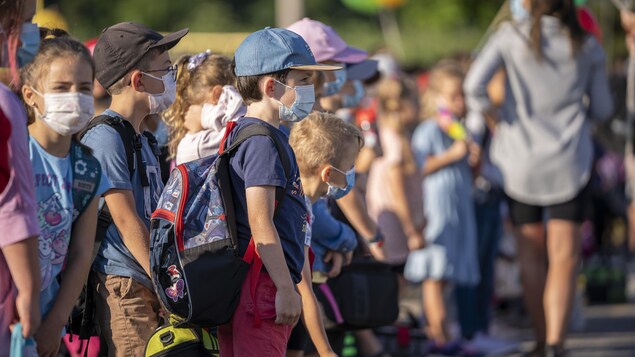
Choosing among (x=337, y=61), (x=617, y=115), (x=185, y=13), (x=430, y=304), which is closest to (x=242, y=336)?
(x=337, y=61)

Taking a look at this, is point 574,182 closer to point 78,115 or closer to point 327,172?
point 327,172

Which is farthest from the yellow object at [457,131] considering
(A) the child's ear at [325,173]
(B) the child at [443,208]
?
(A) the child's ear at [325,173]

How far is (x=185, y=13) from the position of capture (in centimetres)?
4047

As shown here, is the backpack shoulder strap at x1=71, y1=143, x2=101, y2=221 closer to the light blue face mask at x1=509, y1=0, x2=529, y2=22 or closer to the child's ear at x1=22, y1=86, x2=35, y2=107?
the child's ear at x1=22, y1=86, x2=35, y2=107

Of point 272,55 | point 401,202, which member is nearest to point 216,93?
point 272,55

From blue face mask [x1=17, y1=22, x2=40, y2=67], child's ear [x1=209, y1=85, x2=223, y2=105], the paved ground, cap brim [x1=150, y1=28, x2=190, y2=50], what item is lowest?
the paved ground

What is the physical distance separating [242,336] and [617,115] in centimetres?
1303

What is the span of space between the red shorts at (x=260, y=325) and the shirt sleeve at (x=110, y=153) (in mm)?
635

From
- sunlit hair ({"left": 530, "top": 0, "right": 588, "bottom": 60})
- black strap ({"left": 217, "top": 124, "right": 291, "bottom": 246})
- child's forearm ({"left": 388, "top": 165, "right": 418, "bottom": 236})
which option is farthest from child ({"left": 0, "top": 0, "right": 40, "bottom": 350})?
child's forearm ({"left": 388, "top": 165, "right": 418, "bottom": 236})

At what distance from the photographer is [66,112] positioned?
4.32 m

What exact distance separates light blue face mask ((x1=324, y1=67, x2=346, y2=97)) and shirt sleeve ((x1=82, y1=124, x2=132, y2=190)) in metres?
1.62

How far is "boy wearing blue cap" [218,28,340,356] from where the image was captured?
177 inches

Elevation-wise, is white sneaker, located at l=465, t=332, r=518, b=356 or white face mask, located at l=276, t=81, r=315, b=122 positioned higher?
white face mask, located at l=276, t=81, r=315, b=122

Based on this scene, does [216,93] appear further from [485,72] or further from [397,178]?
[397,178]
